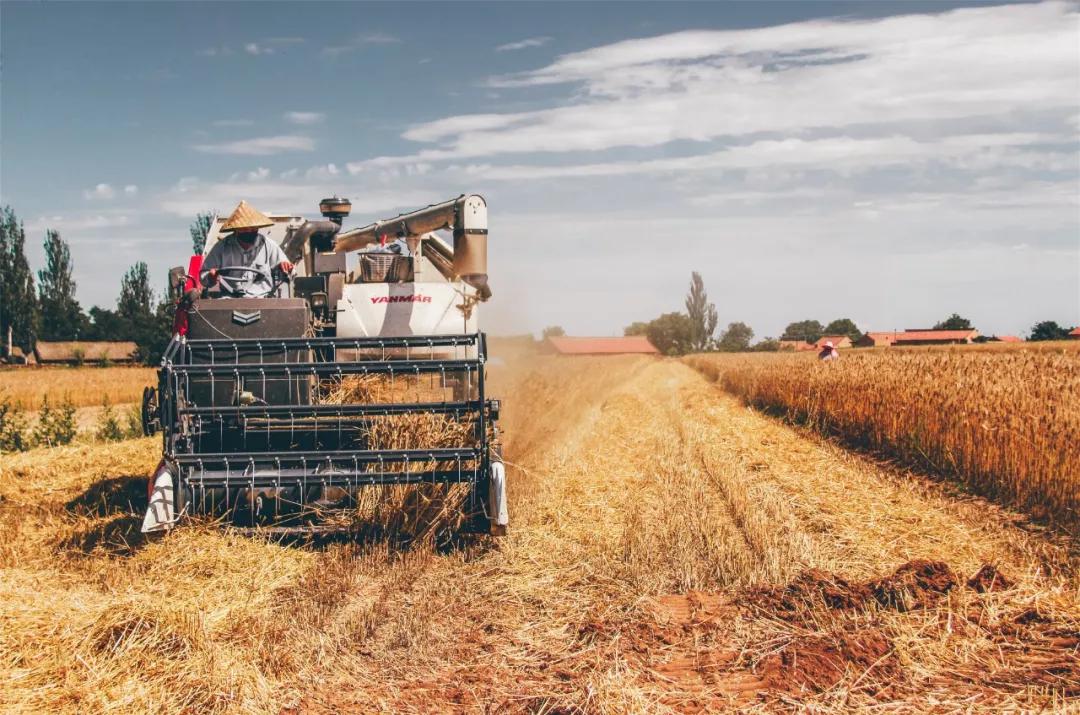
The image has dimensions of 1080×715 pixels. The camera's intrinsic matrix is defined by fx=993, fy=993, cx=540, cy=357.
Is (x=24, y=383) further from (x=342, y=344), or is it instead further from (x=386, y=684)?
(x=386, y=684)

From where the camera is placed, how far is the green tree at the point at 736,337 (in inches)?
4370

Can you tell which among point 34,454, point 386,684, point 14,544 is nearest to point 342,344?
point 14,544

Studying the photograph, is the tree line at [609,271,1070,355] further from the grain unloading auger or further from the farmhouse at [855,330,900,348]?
the grain unloading auger

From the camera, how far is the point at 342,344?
7875 millimetres

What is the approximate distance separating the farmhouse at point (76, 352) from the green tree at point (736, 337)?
62.2 m

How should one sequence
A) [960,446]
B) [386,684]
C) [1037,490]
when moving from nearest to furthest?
[386,684]
[1037,490]
[960,446]

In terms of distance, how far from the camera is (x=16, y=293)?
2918 inches

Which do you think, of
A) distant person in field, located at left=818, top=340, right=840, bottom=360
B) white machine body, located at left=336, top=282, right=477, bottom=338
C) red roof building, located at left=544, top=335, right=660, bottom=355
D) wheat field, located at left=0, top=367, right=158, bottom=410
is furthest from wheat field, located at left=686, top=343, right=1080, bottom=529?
red roof building, located at left=544, top=335, right=660, bottom=355

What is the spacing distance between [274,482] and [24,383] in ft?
114

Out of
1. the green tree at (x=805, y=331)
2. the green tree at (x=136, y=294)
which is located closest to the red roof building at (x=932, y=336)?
the green tree at (x=805, y=331)

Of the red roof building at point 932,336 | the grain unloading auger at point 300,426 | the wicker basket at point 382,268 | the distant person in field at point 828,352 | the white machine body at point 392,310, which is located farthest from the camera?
the red roof building at point 932,336

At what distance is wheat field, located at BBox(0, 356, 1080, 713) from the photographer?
4.68 metres

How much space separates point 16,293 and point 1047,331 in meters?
70.2

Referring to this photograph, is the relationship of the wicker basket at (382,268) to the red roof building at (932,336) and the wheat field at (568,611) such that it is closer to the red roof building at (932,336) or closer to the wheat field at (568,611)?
the wheat field at (568,611)
